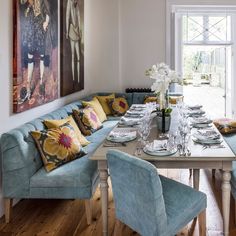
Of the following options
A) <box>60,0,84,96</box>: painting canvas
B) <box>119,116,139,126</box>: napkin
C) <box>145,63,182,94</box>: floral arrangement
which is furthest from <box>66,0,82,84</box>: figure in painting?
<box>145,63,182,94</box>: floral arrangement

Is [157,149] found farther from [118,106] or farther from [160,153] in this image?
[118,106]

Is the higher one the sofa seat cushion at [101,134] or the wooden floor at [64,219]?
the sofa seat cushion at [101,134]

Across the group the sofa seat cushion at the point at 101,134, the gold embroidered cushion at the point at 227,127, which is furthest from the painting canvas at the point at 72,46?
the gold embroidered cushion at the point at 227,127

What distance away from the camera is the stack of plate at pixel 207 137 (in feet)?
9.04

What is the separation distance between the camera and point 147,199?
198cm

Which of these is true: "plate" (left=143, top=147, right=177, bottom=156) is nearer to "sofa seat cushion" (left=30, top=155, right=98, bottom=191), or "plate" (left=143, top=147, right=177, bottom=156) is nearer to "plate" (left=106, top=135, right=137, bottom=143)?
"plate" (left=106, top=135, right=137, bottom=143)

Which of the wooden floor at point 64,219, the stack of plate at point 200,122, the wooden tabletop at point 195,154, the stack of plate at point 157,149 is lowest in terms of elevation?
the wooden floor at point 64,219

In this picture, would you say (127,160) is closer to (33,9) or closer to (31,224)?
(31,224)

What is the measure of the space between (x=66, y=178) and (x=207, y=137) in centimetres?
118

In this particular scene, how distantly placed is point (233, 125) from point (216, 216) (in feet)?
4.57

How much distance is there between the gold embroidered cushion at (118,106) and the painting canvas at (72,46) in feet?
1.85

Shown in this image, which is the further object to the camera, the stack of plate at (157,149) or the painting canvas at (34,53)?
the painting canvas at (34,53)

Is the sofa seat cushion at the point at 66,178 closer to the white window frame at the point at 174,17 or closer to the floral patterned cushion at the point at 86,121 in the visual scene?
the floral patterned cushion at the point at 86,121

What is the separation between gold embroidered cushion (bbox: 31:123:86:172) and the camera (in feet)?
9.98
